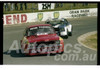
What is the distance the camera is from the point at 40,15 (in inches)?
1022

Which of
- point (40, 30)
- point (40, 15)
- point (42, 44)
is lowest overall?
point (42, 44)

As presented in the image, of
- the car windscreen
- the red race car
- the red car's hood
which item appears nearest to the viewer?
the red race car

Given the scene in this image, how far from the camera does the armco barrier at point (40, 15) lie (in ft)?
79.0

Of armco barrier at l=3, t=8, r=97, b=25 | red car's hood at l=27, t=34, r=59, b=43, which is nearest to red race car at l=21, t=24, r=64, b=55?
red car's hood at l=27, t=34, r=59, b=43

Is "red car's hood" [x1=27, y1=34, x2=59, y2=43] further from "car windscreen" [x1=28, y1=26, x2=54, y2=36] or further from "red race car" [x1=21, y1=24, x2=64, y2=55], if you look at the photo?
"car windscreen" [x1=28, y1=26, x2=54, y2=36]

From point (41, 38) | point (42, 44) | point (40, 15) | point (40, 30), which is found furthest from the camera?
point (40, 15)

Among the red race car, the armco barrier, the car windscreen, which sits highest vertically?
the armco barrier

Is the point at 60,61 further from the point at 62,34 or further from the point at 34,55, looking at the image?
the point at 62,34

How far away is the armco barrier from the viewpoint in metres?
24.1

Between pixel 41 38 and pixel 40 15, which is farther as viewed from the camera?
pixel 40 15

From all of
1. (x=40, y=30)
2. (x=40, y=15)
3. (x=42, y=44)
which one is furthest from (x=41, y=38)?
(x=40, y=15)

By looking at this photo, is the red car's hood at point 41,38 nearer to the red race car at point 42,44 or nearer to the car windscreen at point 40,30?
the red race car at point 42,44

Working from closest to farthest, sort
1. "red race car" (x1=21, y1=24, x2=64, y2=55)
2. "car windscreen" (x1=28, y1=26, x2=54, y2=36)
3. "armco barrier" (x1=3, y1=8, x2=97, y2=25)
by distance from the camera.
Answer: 1. "red race car" (x1=21, y1=24, x2=64, y2=55)
2. "car windscreen" (x1=28, y1=26, x2=54, y2=36)
3. "armco barrier" (x1=3, y1=8, x2=97, y2=25)

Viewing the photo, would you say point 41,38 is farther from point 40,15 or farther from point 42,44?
point 40,15
